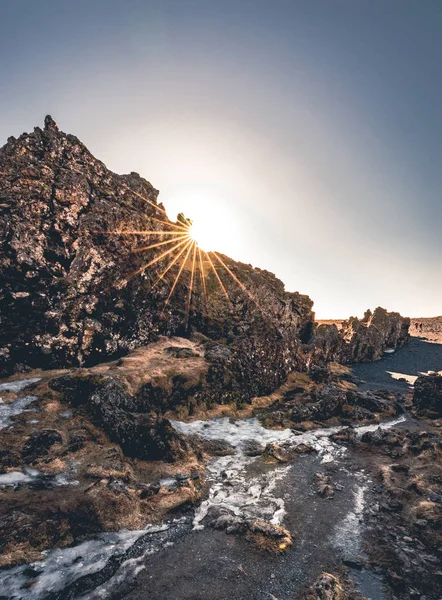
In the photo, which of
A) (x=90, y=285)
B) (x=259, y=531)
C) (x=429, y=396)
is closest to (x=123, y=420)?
(x=259, y=531)

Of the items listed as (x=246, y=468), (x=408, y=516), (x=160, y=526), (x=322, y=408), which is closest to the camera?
(x=160, y=526)

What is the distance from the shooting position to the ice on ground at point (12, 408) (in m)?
22.2

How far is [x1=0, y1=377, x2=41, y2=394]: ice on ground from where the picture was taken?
26.0 m

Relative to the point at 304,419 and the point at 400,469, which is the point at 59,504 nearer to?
the point at 400,469

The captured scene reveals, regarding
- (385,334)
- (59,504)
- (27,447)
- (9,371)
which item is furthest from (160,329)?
(385,334)

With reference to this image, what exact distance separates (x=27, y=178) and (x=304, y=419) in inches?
1632

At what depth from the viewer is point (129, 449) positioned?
2288 cm

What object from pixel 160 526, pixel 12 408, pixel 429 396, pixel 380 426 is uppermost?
pixel 429 396

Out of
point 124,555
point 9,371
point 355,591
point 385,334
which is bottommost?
point 124,555

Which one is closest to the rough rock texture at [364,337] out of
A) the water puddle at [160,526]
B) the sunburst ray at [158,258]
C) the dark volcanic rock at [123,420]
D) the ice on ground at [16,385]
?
the sunburst ray at [158,258]

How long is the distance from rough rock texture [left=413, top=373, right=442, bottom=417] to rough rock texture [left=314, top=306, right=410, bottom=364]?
887 inches

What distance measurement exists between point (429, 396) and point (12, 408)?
145 ft

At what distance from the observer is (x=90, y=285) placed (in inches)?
1448

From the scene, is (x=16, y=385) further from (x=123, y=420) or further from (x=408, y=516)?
(x=408, y=516)
